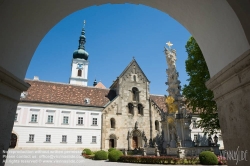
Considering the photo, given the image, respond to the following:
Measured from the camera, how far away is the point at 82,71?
64.5 m

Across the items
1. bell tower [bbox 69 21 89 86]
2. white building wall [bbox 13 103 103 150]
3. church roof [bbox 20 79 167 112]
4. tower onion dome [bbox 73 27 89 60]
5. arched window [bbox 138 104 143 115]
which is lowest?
white building wall [bbox 13 103 103 150]

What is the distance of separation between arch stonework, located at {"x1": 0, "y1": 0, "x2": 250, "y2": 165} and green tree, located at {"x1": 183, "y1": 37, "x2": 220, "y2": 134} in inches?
429

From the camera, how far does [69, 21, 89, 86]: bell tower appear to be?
63.0m

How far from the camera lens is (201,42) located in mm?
4449

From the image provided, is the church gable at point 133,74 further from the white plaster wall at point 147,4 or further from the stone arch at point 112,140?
the white plaster wall at point 147,4

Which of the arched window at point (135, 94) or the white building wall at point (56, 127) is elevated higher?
the arched window at point (135, 94)

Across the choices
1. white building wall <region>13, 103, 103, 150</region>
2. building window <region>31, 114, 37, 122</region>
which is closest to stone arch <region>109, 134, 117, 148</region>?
white building wall <region>13, 103, 103, 150</region>

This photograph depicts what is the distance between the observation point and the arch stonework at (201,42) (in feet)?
9.53

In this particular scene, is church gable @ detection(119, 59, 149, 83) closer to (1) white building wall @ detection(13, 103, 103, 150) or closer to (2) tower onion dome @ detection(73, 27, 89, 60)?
(1) white building wall @ detection(13, 103, 103, 150)

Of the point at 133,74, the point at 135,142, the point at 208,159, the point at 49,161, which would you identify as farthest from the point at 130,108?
the point at 208,159

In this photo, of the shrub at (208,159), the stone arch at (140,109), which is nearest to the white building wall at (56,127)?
the stone arch at (140,109)

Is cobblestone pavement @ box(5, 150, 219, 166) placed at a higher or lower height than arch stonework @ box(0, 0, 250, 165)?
lower

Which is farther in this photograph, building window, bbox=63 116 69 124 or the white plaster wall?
building window, bbox=63 116 69 124

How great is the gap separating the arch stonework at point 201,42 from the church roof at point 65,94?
29.8m
